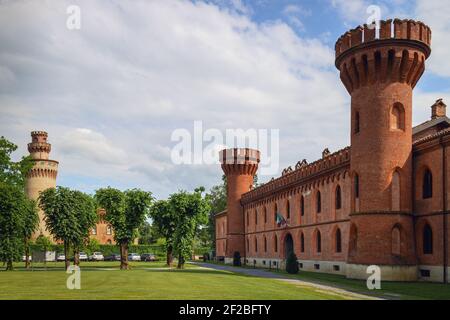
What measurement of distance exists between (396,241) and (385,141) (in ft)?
19.7

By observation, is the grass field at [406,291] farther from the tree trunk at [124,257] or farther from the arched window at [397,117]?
the tree trunk at [124,257]

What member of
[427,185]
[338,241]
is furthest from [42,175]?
[427,185]

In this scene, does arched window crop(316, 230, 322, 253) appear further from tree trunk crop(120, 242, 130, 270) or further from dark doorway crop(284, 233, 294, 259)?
tree trunk crop(120, 242, 130, 270)

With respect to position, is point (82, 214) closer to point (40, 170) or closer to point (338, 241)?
point (338, 241)

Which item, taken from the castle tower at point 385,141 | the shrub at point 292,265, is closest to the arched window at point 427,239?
the castle tower at point 385,141

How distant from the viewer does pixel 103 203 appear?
45688mm

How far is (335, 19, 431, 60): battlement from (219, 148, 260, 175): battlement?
31679 mm

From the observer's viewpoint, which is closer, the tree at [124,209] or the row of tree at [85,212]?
the row of tree at [85,212]

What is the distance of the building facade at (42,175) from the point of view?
296 ft

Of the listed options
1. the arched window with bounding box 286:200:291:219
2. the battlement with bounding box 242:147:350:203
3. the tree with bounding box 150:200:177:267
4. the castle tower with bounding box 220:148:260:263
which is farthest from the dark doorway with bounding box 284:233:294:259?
the castle tower with bounding box 220:148:260:263

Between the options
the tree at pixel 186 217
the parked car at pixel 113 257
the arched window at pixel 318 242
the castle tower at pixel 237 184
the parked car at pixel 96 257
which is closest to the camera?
the arched window at pixel 318 242
